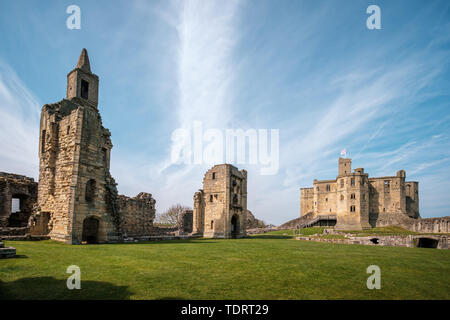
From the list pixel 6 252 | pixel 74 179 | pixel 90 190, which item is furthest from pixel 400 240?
pixel 6 252

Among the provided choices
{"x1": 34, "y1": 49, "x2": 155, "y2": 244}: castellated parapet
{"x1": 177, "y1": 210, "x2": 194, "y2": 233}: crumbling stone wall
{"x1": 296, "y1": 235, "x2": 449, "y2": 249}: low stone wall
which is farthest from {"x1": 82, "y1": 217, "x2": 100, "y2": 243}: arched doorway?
{"x1": 296, "y1": 235, "x2": 449, "y2": 249}: low stone wall

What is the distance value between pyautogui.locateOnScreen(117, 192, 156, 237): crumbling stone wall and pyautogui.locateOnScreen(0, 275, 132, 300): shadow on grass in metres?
21.7

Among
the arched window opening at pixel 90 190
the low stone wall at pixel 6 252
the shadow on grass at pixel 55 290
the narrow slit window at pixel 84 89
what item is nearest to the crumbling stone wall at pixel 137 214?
the arched window opening at pixel 90 190

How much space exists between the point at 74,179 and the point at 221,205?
1911cm

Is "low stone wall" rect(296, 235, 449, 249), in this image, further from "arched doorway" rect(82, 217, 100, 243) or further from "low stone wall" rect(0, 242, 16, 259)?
"low stone wall" rect(0, 242, 16, 259)

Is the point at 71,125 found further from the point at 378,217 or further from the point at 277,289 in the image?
the point at 378,217

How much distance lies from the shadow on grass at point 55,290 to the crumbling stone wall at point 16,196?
67.9ft

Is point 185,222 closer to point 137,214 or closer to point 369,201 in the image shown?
point 137,214

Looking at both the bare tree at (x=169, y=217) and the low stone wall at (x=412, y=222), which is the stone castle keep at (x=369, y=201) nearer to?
the low stone wall at (x=412, y=222)

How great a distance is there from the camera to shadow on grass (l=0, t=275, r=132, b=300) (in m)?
5.02

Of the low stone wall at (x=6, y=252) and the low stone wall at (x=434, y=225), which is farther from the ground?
the low stone wall at (x=6, y=252)

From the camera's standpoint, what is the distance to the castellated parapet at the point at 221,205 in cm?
3186

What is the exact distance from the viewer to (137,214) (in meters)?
28.7
